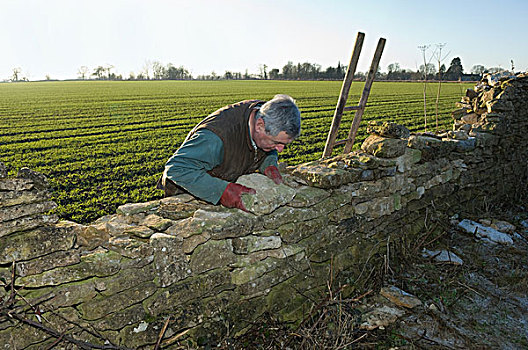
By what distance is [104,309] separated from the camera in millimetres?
2244

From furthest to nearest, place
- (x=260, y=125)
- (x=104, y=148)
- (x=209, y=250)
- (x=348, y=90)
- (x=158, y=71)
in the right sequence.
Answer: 1. (x=158, y=71)
2. (x=104, y=148)
3. (x=348, y=90)
4. (x=260, y=125)
5. (x=209, y=250)

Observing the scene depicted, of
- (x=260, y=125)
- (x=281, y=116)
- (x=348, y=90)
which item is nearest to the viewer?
(x=281, y=116)

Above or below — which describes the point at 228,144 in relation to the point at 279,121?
below

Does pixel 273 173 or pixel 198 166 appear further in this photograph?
pixel 273 173

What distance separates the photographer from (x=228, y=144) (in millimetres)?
2875

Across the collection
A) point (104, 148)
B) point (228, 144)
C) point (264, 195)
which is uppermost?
point (228, 144)

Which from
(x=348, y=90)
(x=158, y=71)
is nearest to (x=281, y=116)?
(x=348, y=90)

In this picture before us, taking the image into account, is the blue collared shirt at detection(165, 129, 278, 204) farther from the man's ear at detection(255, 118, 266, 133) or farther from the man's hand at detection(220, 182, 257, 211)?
the man's ear at detection(255, 118, 266, 133)

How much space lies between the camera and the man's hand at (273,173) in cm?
339

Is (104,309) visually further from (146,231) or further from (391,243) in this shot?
(391,243)

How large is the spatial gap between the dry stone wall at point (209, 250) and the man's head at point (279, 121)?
1.59ft

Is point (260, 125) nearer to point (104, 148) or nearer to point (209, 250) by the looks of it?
point (209, 250)

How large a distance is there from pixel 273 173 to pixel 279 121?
756 millimetres

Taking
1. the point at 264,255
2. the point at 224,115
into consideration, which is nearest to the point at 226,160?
the point at 224,115
